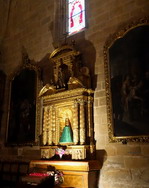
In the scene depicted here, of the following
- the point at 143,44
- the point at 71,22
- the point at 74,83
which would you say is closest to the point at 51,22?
the point at 71,22

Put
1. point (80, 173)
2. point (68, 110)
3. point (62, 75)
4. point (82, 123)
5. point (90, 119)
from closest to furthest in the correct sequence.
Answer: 1. point (80, 173)
2. point (82, 123)
3. point (90, 119)
4. point (68, 110)
5. point (62, 75)

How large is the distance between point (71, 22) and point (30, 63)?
1.81m

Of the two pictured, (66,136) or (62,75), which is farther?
(62,75)

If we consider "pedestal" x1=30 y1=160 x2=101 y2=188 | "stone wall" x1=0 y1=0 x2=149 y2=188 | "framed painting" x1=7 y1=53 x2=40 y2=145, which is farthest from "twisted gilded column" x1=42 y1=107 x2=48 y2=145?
"pedestal" x1=30 y1=160 x2=101 y2=188

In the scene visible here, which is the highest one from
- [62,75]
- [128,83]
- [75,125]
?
[62,75]

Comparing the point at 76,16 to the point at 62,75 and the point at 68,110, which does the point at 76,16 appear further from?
the point at 68,110

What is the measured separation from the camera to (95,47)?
5.49 m

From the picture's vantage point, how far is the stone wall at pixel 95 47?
429 centimetres

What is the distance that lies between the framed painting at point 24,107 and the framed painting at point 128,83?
2372 millimetres

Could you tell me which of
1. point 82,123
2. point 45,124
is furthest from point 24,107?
point 82,123

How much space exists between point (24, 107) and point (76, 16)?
124 inches

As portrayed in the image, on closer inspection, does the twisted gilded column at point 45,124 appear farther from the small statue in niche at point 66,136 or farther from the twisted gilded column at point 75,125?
the twisted gilded column at point 75,125

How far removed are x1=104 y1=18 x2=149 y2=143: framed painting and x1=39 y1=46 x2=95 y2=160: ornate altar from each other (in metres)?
0.53

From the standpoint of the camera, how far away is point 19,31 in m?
7.80
